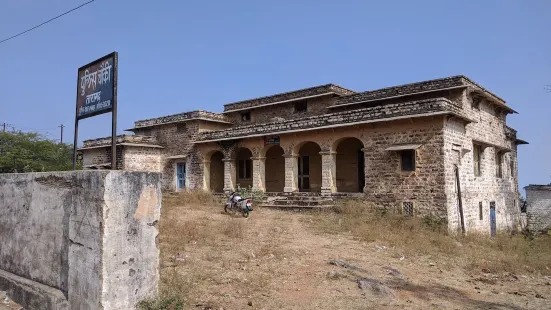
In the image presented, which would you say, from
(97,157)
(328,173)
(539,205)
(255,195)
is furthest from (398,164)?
(97,157)

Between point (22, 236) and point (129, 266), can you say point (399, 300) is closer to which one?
point (129, 266)

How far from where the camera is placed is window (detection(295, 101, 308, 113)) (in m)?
19.7

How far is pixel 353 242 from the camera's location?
996cm

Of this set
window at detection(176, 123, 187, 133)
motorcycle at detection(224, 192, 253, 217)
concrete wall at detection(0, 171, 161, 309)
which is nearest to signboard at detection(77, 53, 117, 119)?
concrete wall at detection(0, 171, 161, 309)

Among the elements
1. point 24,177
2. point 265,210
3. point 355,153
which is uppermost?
point 355,153

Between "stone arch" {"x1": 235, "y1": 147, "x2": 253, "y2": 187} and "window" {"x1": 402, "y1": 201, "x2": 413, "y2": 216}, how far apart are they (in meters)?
9.48

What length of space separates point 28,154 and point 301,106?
17712mm

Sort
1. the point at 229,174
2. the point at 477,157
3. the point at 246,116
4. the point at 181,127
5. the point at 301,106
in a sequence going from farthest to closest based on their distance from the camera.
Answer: the point at 246,116 → the point at 181,127 → the point at 301,106 → the point at 229,174 → the point at 477,157

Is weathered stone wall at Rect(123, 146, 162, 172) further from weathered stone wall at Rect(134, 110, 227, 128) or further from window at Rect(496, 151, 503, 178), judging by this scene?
window at Rect(496, 151, 503, 178)

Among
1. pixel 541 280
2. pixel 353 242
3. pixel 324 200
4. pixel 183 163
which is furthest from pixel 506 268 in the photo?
pixel 183 163

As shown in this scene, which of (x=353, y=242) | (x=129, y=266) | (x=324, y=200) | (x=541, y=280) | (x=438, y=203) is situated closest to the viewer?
(x=129, y=266)

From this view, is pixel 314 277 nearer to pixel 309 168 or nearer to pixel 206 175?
pixel 309 168

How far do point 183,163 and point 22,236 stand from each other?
1624cm

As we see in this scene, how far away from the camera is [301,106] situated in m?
19.9
